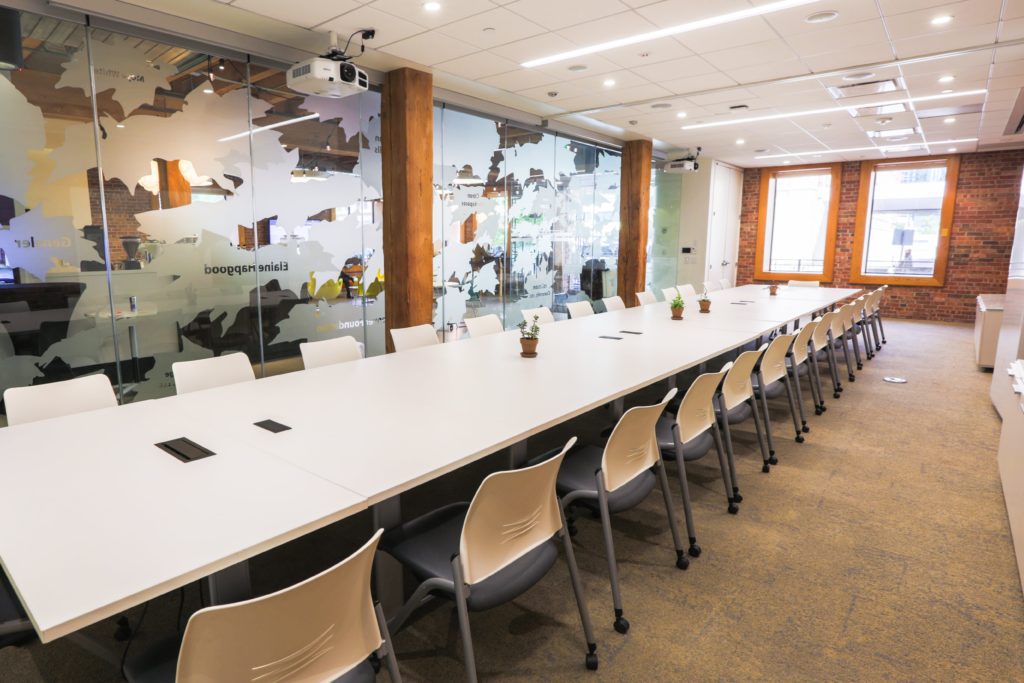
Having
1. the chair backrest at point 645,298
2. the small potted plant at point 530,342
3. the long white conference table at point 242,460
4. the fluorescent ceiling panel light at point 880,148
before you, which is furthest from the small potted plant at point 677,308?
the fluorescent ceiling panel light at point 880,148

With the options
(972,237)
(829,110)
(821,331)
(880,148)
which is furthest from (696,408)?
(972,237)

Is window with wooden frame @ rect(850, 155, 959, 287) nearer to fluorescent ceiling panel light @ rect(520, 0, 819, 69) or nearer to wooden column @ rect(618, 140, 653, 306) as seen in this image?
wooden column @ rect(618, 140, 653, 306)

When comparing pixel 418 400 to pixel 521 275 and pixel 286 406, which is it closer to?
pixel 286 406

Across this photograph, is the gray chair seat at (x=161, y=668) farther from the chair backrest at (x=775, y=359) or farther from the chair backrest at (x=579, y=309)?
the chair backrest at (x=579, y=309)

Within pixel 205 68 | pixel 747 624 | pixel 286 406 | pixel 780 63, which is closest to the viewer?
pixel 747 624

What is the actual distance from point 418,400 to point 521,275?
19.8 ft

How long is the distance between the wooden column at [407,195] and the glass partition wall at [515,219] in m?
0.97

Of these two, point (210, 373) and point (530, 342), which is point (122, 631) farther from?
point (530, 342)

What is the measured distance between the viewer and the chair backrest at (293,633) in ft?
3.78

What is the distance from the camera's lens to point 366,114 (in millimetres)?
6230

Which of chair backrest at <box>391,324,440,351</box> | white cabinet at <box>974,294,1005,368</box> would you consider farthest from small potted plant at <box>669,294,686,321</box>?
white cabinet at <box>974,294,1005,368</box>

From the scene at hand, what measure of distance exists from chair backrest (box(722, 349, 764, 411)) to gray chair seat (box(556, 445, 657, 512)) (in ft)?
3.35

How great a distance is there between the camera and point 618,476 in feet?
7.77

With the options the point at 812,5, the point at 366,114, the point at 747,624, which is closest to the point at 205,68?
the point at 366,114
